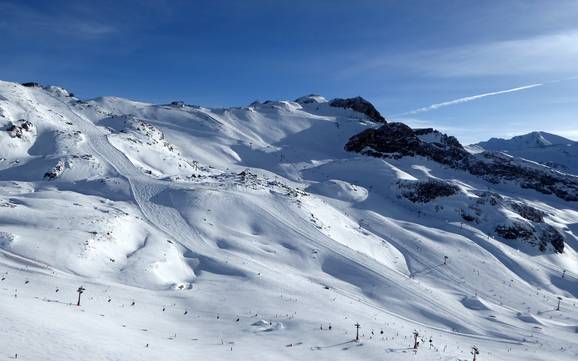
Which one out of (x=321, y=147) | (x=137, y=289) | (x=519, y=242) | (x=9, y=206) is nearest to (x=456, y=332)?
(x=137, y=289)

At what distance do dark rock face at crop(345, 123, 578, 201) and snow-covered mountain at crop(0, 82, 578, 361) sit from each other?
5990mm

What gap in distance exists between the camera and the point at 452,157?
88.7m

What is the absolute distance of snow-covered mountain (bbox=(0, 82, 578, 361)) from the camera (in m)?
19.0

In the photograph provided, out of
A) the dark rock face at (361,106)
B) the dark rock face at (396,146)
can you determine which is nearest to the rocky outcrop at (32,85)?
the dark rock face at (396,146)

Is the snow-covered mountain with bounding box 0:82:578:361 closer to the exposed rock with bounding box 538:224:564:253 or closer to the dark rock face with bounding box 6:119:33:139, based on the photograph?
the exposed rock with bounding box 538:224:564:253

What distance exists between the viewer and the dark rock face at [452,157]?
84812 millimetres

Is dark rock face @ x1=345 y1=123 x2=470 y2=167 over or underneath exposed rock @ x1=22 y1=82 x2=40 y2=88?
underneath

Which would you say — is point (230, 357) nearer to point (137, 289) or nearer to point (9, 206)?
point (137, 289)

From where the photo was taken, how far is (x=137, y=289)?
2427 cm

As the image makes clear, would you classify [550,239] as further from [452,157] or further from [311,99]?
[311,99]

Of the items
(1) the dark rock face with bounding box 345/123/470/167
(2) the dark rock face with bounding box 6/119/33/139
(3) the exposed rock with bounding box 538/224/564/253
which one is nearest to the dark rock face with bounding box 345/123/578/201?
(1) the dark rock face with bounding box 345/123/470/167

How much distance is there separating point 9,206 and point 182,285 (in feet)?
50.9

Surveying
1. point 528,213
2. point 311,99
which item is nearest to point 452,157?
point 528,213

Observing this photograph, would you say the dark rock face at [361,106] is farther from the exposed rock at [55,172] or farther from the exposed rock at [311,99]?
the exposed rock at [55,172]
